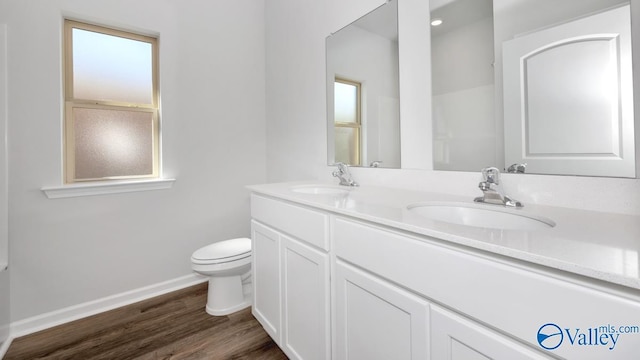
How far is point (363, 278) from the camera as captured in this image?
0.96 metres

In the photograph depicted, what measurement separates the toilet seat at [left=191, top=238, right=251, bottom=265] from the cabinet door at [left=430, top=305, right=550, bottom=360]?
4.63ft

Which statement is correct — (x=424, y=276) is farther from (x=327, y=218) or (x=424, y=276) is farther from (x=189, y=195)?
(x=189, y=195)

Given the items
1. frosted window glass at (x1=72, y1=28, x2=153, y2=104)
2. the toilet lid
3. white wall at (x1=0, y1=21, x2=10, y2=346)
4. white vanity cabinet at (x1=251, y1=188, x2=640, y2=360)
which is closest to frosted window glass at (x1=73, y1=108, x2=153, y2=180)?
frosted window glass at (x1=72, y1=28, x2=153, y2=104)

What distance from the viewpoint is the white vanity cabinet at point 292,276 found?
115 cm

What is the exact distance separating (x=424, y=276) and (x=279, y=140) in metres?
2.01

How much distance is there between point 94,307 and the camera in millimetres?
1938

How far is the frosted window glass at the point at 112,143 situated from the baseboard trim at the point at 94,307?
34.6 inches

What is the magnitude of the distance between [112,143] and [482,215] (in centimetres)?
242

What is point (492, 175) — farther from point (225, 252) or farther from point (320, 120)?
point (225, 252)

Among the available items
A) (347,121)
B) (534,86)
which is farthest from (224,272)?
(534,86)

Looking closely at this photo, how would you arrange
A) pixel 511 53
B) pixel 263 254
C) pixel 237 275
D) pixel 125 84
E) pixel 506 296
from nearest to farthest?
pixel 506 296
pixel 511 53
pixel 263 254
pixel 237 275
pixel 125 84

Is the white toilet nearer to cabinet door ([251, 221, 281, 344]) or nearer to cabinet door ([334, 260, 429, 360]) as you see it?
cabinet door ([251, 221, 281, 344])

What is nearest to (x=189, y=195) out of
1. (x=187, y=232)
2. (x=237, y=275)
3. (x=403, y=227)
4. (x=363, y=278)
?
(x=187, y=232)

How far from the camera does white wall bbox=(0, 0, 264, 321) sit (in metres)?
1.71
